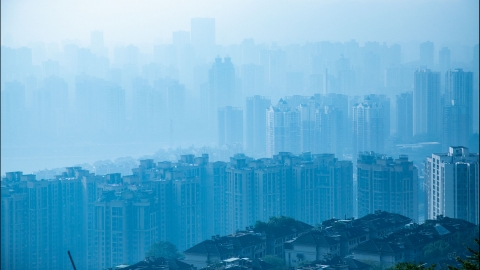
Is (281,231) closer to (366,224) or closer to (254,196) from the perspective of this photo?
(366,224)

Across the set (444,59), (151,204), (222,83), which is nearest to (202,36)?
(222,83)

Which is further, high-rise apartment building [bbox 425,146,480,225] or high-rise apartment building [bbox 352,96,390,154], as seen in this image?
high-rise apartment building [bbox 352,96,390,154]

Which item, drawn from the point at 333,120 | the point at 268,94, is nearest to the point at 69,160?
the point at 268,94

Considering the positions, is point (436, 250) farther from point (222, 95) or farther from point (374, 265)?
point (222, 95)

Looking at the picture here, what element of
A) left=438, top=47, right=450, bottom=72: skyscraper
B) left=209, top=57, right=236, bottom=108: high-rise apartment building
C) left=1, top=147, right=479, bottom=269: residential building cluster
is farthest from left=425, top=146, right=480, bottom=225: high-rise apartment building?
left=209, top=57, right=236, bottom=108: high-rise apartment building

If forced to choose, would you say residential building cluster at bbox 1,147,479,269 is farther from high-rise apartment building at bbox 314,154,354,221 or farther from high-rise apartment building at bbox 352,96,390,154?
high-rise apartment building at bbox 352,96,390,154

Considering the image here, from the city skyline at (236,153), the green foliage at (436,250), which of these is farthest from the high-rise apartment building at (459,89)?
the green foliage at (436,250)

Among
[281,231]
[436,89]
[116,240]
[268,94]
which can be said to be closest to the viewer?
[281,231]
